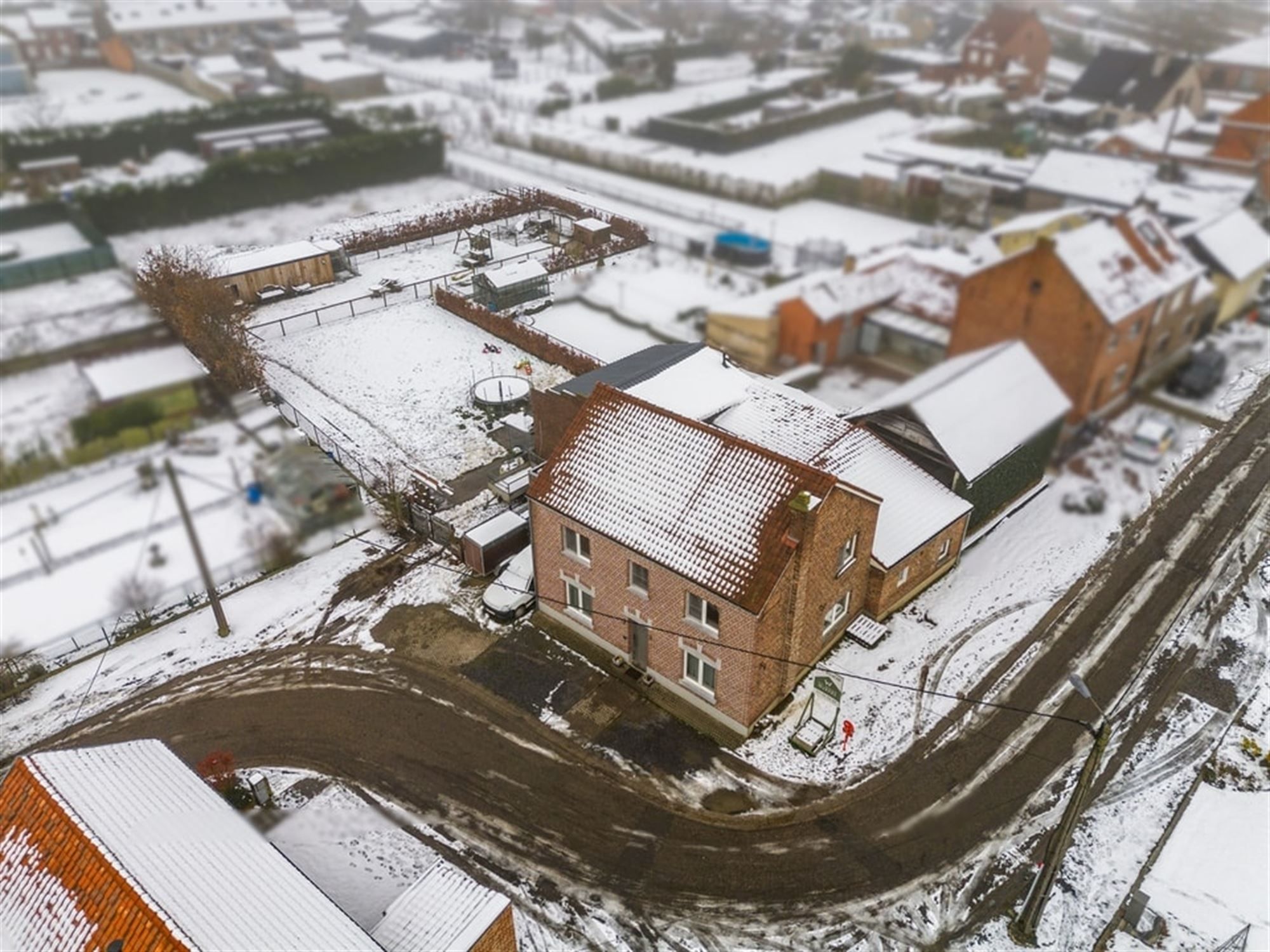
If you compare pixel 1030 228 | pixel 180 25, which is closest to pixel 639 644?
pixel 1030 228

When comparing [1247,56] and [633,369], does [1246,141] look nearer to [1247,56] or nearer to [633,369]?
[1247,56]

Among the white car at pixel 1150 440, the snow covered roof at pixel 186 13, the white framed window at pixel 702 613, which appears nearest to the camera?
the white framed window at pixel 702 613

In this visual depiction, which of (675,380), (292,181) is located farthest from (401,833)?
(292,181)

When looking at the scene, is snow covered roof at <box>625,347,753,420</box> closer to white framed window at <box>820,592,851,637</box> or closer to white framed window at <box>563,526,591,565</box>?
white framed window at <box>563,526,591,565</box>

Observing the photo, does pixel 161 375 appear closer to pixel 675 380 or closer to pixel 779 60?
pixel 675 380

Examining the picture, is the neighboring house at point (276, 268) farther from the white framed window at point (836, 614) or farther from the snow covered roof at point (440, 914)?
the snow covered roof at point (440, 914)

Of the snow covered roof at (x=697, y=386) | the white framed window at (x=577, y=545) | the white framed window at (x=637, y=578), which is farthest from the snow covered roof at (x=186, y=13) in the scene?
the white framed window at (x=637, y=578)

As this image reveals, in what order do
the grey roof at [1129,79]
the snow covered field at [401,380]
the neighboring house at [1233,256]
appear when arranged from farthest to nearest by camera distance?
the grey roof at [1129,79] < the neighboring house at [1233,256] < the snow covered field at [401,380]
